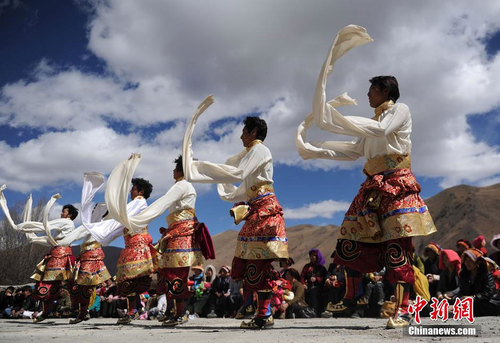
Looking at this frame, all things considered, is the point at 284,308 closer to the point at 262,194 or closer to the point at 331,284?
the point at 331,284

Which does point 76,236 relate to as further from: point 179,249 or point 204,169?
point 204,169

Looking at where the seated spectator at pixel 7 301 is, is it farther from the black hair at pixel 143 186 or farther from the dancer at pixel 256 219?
the dancer at pixel 256 219

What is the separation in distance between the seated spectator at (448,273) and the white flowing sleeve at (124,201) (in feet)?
17.9

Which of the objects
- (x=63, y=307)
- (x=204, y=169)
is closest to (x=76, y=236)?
(x=204, y=169)

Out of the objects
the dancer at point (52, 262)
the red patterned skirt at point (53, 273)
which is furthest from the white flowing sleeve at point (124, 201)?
the red patterned skirt at point (53, 273)

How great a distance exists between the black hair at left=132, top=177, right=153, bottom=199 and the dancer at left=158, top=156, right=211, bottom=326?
114 cm

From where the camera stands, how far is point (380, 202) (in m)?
4.29

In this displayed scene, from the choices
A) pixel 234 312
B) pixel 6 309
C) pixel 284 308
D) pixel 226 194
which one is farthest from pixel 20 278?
pixel 226 194

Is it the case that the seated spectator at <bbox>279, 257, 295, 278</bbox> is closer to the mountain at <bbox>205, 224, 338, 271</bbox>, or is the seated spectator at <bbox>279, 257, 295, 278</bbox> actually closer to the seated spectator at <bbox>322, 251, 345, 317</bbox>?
the seated spectator at <bbox>322, 251, 345, 317</bbox>

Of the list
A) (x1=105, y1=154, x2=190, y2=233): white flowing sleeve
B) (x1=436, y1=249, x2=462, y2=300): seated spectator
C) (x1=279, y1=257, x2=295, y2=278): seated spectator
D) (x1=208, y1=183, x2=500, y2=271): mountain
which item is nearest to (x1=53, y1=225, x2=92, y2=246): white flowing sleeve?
(x1=105, y1=154, x2=190, y2=233): white flowing sleeve

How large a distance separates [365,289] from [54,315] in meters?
7.77

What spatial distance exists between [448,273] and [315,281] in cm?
289

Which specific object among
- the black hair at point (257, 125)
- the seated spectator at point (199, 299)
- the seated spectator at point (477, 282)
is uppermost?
the black hair at point (257, 125)

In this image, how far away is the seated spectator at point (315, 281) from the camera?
1004 centimetres
